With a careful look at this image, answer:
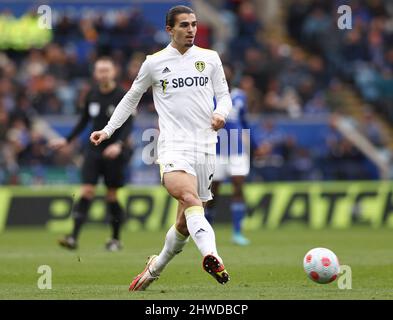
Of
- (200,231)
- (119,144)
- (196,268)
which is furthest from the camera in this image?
(119,144)

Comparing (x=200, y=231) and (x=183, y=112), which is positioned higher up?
(x=183, y=112)

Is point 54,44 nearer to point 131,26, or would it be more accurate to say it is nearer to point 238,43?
point 131,26

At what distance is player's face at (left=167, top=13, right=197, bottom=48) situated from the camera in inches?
388

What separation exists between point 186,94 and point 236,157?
720cm

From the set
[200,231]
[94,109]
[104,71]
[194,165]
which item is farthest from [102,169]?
[200,231]

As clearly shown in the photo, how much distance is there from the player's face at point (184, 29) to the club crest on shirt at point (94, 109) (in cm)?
580

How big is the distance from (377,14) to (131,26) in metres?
7.29

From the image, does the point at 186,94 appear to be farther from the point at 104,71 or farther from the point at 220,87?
the point at 104,71

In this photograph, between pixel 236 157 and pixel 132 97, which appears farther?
pixel 236 157

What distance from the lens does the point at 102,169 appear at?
1572 centimetres

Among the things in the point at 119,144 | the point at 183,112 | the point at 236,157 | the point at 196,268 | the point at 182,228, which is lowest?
the point at 196,268

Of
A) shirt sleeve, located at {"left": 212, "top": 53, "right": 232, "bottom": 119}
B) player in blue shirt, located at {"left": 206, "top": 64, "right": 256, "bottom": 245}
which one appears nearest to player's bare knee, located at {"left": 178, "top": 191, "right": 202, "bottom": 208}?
shirt sleeve, located at {"left": 212, "top": 53, "right": 232, "bottom": 119}

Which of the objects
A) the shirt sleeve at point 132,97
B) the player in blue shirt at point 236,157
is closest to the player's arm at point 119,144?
the player in blue shirt at point 236,157

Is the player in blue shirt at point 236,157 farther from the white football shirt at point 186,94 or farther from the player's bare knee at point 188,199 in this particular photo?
the player's bare knee at point 188,199
